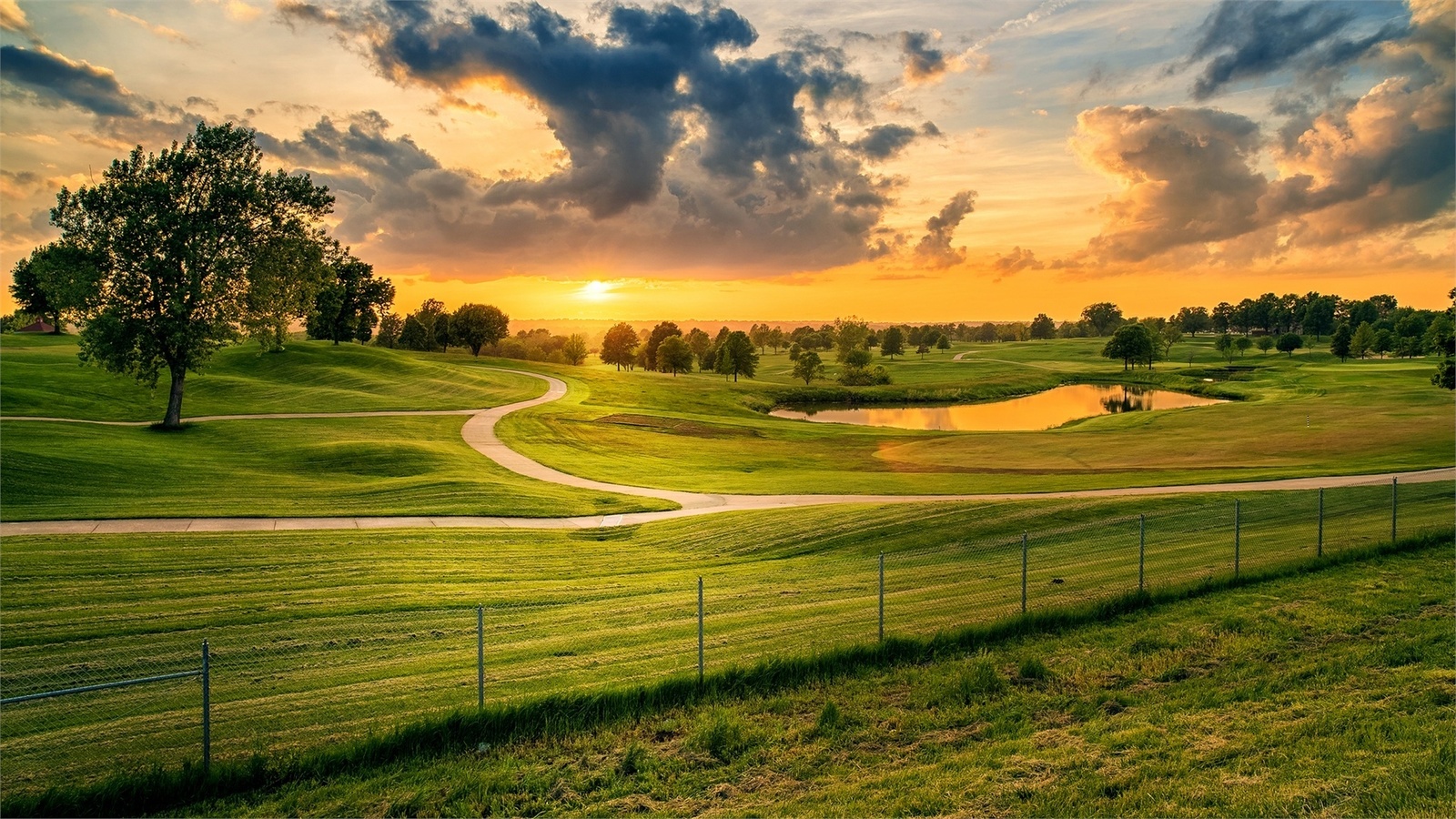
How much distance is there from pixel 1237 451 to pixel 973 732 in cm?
4205

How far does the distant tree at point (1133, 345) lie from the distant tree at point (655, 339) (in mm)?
71671

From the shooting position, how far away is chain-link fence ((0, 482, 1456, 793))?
10688mm

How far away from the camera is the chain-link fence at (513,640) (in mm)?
10688

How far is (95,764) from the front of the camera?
9.84 metres

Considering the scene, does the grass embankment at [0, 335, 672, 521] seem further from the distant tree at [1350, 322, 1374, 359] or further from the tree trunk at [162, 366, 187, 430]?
the distant tree at [1350, 322, 1374, 359]

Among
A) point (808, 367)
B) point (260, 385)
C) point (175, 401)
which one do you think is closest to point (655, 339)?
point (808, 367)

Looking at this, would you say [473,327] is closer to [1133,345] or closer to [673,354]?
[673,354]

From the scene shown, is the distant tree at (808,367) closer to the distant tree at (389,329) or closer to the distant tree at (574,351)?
the distant tree at (574,351)

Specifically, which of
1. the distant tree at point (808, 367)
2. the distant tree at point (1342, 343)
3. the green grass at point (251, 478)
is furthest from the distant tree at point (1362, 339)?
the green grass at point (251, 478)

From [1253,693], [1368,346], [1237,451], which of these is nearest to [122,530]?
[1253,693]

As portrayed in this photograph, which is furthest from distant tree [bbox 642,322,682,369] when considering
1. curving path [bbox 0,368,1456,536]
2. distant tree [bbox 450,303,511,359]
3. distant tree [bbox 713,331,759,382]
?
curving path [bbox 0,368,1456,536]

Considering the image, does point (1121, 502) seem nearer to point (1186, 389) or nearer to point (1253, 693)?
point (1253, 693)

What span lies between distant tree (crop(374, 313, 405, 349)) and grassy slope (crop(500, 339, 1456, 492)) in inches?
2112

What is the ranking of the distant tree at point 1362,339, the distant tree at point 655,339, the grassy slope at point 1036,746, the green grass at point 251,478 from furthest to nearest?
1. the distant tree at point 655,339
2. the distant tree at point 1362,339
3. the green grass at point 251,478
4. the grassy slope at point 1036,746
